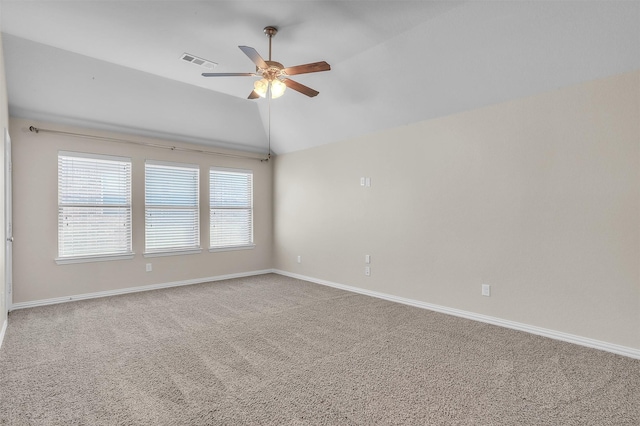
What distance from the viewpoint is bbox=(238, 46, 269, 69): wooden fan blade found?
2624 mm

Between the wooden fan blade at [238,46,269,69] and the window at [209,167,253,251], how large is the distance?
3445 millimetres

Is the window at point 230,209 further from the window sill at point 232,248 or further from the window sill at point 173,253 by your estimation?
the window sill at point 173,253

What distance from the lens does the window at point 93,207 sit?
4.59 metres

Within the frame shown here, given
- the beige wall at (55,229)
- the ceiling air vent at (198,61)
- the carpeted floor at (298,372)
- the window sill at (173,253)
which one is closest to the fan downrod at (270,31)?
the ceiling air vent at (198,61)

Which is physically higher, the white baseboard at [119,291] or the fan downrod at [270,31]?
the fan downrod at [270,31]

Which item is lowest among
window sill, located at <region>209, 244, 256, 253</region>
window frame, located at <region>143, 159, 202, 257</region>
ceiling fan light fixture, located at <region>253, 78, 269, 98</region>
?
window sill, located at <region>209, 244, 256, 253</region>

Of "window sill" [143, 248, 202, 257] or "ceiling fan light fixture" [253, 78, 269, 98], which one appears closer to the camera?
"ceiling fan light fixture" [253, 78, 269, 98]

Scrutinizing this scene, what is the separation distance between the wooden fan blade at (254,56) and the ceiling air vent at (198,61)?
4.32ft

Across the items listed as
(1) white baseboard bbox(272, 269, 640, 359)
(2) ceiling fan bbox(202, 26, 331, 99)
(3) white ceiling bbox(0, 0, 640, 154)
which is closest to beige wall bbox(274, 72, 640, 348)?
(1) white baseboard bbox(272, 269, 640, 359)

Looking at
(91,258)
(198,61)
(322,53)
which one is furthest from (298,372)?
(91,258)

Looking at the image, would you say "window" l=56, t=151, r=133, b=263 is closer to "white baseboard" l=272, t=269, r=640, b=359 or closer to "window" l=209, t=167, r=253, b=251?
"window" l=209, t=167, r=253, b=251

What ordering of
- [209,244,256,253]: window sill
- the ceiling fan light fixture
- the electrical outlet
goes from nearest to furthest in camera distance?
the ceiling fan light fixture
the electrical outlet
[209,244,256,253]: window sill

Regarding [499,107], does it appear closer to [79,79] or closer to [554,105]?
[554,105]

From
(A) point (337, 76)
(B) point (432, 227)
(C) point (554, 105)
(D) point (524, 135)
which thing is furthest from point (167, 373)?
(C) point (554, 105)
